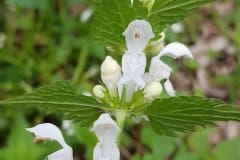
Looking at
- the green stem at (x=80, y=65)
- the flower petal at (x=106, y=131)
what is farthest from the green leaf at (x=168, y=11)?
the green stem at (x=80, y=65)

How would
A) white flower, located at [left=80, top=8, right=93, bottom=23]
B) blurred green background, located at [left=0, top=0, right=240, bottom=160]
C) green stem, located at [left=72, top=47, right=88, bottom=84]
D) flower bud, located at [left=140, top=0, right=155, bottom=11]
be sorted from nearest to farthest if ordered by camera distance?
1. flower bud, located at [left=140, top=0, right=155, bottom=11]
2. blurred green background, located at [left=0, top=0, right=240, bottom=160]
3. green stem, located at [left=72, top=47, right=88, bottom=84]
4. white flower, located at [left=80, top=8, right=93, bottom=23]

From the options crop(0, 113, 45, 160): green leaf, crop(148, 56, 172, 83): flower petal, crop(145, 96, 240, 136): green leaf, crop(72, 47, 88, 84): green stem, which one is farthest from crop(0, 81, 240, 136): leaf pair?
crop(72, 47, 88, 84): green stem

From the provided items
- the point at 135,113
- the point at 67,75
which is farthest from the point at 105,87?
the point at 67,75

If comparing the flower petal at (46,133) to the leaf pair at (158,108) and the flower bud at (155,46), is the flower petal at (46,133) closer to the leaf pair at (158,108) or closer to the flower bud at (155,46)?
the leaf pair at (158,108)

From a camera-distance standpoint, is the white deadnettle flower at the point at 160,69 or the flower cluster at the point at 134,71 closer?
the flower cluster at the point at 134,71

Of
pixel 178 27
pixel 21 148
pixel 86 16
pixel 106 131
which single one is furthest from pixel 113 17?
pixel 178 27

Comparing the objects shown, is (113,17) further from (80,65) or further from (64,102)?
(80,65)

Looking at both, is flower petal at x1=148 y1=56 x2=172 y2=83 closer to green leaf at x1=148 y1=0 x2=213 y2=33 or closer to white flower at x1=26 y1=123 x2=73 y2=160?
green leaf at x1=148 y1=0 x2=213 y2=33
